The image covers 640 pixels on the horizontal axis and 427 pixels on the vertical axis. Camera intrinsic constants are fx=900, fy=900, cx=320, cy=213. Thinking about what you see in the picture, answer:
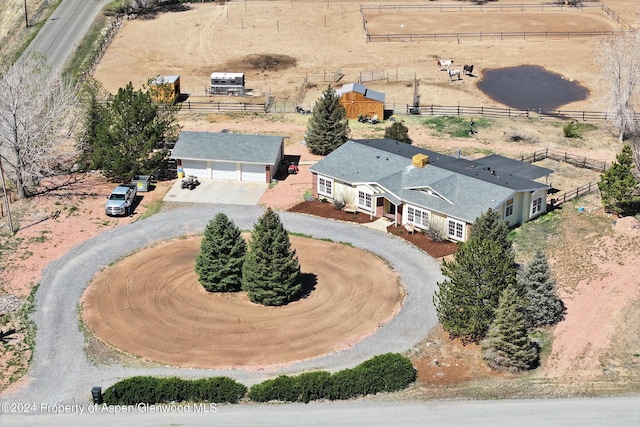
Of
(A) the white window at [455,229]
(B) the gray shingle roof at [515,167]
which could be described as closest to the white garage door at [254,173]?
(B) the gray shingle roof at [515,167]

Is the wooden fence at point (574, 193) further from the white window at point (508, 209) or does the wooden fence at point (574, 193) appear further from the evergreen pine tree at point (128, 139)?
the evergreen pine tree at point (128, 139)

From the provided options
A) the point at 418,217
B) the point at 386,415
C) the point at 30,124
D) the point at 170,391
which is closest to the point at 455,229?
the point at 418,217

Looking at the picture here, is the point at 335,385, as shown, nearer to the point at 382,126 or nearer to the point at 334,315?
the point at 334,315

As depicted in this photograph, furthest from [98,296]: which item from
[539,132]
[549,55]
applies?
[549,55]

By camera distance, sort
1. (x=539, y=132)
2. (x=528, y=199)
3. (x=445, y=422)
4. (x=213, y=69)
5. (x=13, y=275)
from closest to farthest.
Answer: (x=445, y=422) < (x=13, y=275) < (x=528, y=199) < (x=539, y=132) < (x=213, y=69)

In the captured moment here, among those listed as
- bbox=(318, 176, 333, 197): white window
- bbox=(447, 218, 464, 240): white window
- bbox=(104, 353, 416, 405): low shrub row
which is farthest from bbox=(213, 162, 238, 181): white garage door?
bbox=(104, 353, 416, 405): low shrub row

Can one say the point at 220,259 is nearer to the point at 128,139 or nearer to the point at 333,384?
the point at 333,384

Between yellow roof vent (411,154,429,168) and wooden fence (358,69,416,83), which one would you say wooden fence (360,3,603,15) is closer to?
wooden fence (358,69,416,83)
